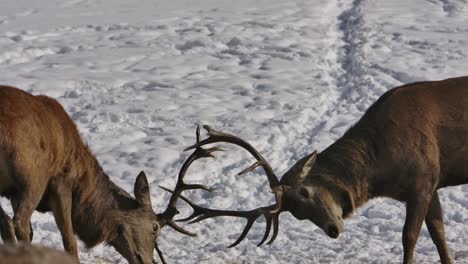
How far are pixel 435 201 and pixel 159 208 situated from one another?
13.3ft

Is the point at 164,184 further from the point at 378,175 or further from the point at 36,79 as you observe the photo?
the point at 36,79

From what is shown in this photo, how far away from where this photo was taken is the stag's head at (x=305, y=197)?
33.4 feet

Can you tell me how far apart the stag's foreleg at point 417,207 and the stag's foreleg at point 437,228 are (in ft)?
1.85

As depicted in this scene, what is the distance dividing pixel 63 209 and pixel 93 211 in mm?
430

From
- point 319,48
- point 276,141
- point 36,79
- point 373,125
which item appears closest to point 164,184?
point 276,141

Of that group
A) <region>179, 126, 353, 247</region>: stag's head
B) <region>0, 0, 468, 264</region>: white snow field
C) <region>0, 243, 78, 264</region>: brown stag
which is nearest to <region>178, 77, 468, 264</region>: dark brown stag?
<region>179, 126, 353, 247</region>: stag's head

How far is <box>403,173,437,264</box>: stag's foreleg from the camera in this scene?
10219 mm

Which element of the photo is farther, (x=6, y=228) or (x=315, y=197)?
(x=315, y=197)

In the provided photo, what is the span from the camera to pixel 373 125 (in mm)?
10508

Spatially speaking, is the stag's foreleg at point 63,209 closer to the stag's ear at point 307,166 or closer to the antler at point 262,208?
the antler at point 262,208

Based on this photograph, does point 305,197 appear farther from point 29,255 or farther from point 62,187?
point 29,255

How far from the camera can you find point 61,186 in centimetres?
949

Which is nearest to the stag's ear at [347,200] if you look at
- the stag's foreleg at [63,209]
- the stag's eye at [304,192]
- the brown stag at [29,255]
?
the stag's eye at [304,192]

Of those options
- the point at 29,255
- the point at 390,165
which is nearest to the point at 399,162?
the point at 390,165
